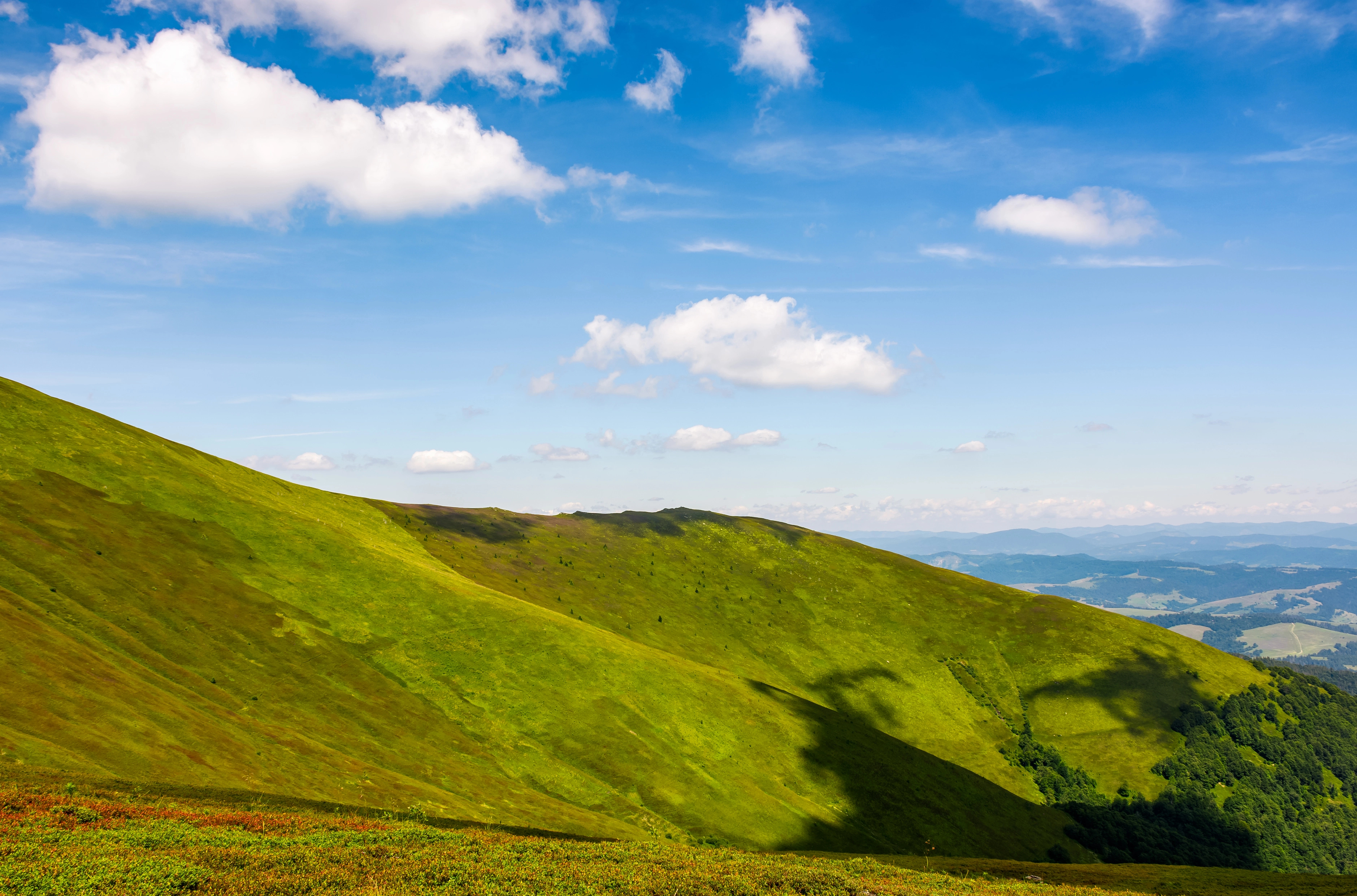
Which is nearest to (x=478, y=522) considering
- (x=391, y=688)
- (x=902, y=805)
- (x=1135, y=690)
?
(x=391, y=688)

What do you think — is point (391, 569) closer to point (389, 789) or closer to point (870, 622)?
point (389, 789)

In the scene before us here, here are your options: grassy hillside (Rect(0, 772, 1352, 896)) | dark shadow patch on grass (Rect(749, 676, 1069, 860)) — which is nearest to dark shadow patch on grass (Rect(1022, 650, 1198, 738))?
dark shadow patch on grass (Rect(749, 676, 1069, 860))

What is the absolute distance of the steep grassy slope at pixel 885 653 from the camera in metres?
153

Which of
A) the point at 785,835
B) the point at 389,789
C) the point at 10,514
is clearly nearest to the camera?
the point at 389,789

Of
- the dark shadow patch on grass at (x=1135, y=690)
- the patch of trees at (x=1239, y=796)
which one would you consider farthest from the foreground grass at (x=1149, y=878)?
the dark shadow patch on grass at (x=1135, y=690)

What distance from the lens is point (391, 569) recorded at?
10106 centimetres

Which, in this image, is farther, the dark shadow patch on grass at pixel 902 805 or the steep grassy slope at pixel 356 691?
the dark shadow patch on grass at pixel 902 805

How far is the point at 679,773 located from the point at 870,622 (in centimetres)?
12551

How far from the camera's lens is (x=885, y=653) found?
18138 centimetres

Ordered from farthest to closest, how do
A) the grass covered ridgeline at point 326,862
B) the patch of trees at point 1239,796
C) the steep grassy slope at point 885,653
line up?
the steep grassy slope at point 885,653 < the patch of trees at point 1239,796 < the grass covered ridgeline at point 326,862

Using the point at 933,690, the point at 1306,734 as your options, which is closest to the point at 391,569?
the point at 933,690

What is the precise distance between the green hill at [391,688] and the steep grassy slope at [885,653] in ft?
5.04

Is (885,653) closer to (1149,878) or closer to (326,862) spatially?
(1149,878)

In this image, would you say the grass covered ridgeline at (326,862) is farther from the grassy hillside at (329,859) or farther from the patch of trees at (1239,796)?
the patch of trees at (1239,796)
